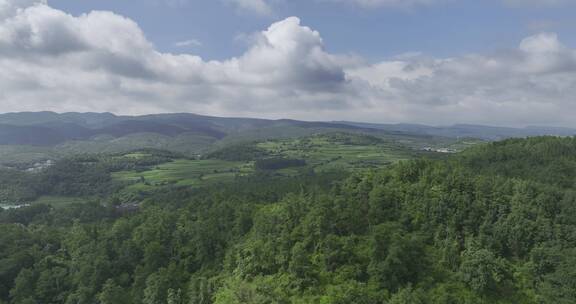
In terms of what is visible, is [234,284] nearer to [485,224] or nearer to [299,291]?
[299,291]

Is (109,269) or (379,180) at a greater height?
(379,180)

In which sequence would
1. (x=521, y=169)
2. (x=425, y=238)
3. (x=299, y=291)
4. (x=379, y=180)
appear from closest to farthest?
(x=299, y=291) < (x=425, y=238) < (x=379, y=180) < (x=521, y=169)

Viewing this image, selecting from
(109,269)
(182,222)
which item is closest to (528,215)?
(182,222)

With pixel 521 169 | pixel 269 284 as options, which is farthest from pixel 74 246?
pixel 521 169

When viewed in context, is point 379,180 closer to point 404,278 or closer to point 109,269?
point 404,278

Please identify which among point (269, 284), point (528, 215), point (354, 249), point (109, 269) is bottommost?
point (109, 269)

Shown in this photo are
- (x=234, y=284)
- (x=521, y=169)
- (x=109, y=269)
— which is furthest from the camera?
(x=521, y=169)

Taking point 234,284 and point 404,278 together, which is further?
point 234,284
